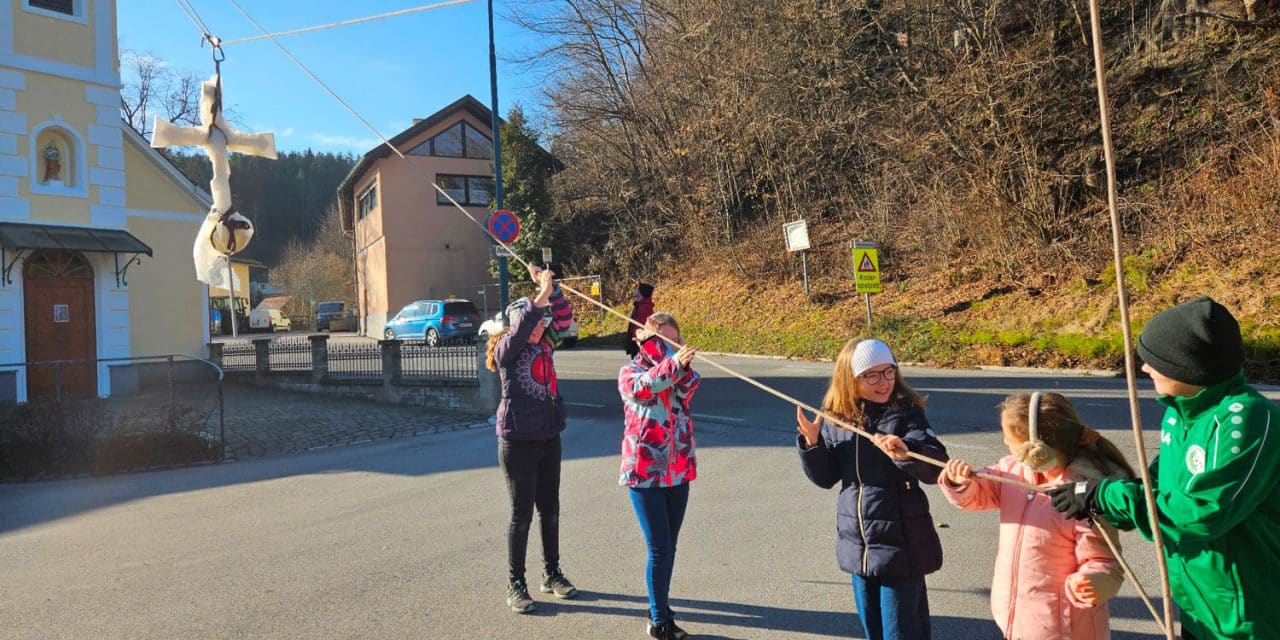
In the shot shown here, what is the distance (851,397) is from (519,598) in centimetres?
249

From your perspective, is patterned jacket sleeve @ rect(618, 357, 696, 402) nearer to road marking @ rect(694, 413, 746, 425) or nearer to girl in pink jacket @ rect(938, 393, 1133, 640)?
girl in pink jacket @ rect(938, 393, 1133, 640)

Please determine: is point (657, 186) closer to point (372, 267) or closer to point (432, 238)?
point (432, 238)

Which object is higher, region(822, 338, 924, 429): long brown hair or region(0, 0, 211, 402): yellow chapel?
region(0, 0, 211, 402): yellow chapel

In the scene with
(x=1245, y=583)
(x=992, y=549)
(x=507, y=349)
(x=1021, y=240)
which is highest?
(x=1021, y=240)

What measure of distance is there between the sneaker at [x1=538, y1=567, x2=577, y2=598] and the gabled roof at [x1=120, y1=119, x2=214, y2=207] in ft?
56.0

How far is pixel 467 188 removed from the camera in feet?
125

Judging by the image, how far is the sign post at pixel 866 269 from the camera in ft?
61.0

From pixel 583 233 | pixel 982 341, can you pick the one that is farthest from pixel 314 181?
pixel 982 341

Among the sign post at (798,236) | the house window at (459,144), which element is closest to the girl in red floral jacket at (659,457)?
the sign post at (798,236)

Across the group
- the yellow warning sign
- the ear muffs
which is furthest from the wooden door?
the ear muffs

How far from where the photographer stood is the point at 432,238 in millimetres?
38312

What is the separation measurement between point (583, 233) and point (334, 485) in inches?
1087

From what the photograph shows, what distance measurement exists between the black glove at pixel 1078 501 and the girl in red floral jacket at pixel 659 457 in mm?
1864

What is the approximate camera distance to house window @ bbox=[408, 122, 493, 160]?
37.1 m
